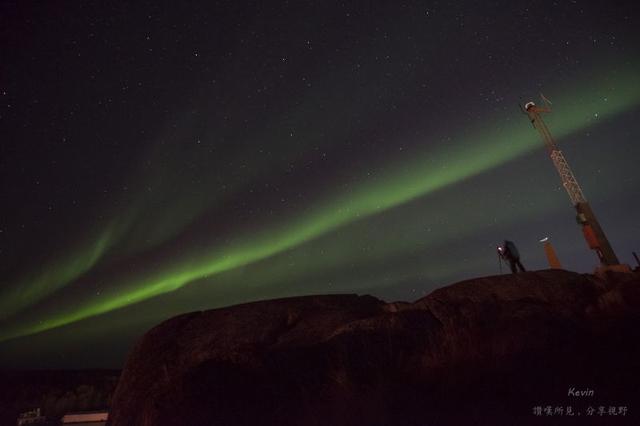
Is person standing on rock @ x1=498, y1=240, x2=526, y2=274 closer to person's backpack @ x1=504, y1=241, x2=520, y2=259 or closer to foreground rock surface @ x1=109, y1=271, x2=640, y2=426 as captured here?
person's backpack @ x1=504, y1=241, x2=520, y2=259

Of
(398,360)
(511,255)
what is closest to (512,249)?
(511,255)

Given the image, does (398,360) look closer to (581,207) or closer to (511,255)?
(511,255)

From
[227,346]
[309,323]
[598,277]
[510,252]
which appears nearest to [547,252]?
[510,252]

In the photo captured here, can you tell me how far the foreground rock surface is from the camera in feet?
32.8

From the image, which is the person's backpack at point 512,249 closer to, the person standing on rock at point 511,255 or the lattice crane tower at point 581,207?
the person standing on rock at point 511,255

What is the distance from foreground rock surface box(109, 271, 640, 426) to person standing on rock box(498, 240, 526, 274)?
7.41m

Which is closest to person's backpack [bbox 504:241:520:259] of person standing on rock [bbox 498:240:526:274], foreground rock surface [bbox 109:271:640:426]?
person standing on rock [bbox 498:240:526:274]

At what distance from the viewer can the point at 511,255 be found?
2188cm

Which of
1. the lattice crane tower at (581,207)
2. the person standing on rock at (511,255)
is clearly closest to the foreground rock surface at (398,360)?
the person standing on rock at (511,255)

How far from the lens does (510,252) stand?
21906 millimetres

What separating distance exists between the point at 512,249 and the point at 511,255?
1.43ft

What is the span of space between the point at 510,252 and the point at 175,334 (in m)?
19.6

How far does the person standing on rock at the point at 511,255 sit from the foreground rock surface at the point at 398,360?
24.3ft

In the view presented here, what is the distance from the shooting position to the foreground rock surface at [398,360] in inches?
394
